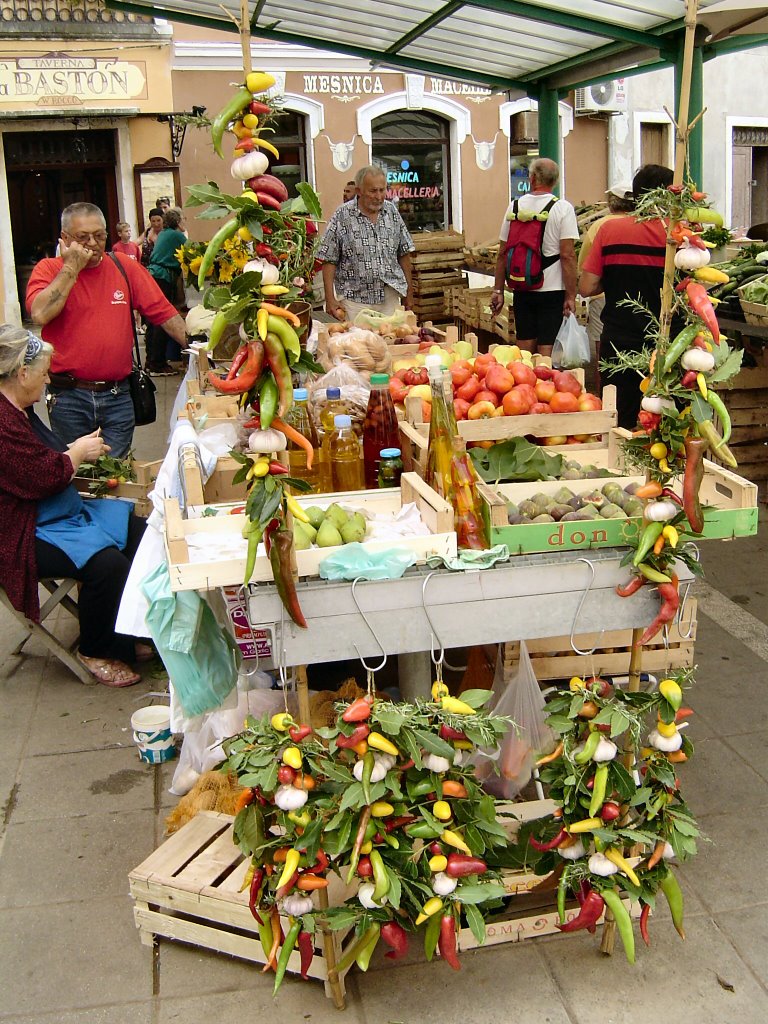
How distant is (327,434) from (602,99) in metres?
16.0

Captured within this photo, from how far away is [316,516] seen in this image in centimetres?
270

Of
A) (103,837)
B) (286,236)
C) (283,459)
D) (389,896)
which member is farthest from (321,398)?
(389,896)

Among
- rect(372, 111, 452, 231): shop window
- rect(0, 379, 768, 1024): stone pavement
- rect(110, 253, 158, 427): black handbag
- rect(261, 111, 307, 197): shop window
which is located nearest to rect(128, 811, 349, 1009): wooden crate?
rect(0, 379, 768, 1024): stone pavement

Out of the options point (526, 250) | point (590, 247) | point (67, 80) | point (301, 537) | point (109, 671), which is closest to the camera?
point (301, 537)

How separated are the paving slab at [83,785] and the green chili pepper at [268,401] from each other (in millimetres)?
1787

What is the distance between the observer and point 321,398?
364 cm

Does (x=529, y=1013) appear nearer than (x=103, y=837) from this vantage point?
→ Yes

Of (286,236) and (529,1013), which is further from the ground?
(286,236)

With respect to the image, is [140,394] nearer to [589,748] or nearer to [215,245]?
[215,245]

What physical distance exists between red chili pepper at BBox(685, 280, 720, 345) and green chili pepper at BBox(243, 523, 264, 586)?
1058mm

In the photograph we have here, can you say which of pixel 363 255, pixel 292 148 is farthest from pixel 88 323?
pixel 292 148

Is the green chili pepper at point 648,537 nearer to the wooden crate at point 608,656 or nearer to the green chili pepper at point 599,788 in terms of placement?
the green chili pepper at point 599,788

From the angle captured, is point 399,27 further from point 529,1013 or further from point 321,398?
point 529,1013

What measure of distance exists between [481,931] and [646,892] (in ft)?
1.45
